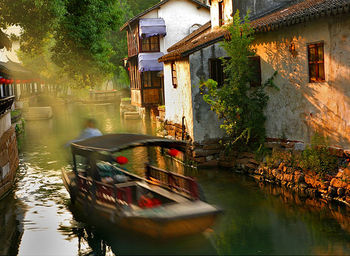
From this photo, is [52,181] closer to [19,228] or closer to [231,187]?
[19,228]

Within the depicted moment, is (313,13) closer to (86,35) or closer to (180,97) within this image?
(180,97)

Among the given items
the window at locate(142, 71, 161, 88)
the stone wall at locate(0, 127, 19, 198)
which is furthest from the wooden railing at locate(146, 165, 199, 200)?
the window at locate(142, 71, 161, 88)

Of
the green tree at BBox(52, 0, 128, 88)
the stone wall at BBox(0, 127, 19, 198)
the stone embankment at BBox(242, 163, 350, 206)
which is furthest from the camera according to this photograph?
the green tree at BBox(52, 0, 128, 88)

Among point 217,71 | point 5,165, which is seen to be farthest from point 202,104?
point 5,165

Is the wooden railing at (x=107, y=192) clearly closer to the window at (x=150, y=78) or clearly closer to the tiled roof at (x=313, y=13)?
the tiled roof at (x=313, y=13)

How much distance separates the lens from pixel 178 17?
36219mm

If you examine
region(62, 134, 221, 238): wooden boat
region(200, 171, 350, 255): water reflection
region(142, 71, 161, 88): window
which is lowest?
region(200, 171, 350, 255): water reflection

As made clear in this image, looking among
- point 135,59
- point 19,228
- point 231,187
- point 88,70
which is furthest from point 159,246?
point 135,59

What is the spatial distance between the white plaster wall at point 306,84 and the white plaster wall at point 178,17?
18920mm

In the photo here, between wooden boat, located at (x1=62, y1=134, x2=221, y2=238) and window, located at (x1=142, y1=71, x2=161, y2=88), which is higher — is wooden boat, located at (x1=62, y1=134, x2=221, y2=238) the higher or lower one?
the lower one

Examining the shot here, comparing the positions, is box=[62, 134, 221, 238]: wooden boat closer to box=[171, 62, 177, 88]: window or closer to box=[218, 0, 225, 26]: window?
box=[171, 62, 177, 88]: window

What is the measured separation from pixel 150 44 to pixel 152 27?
5.03 feet

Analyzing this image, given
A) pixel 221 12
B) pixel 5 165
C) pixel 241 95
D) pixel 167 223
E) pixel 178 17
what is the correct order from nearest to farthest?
1. pixel 167 223
2. pixel 5 165
3. pixel 241 95
4. pixel 221 12
5. pixel 178 17

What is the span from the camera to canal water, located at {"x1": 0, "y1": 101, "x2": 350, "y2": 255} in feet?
34.7
